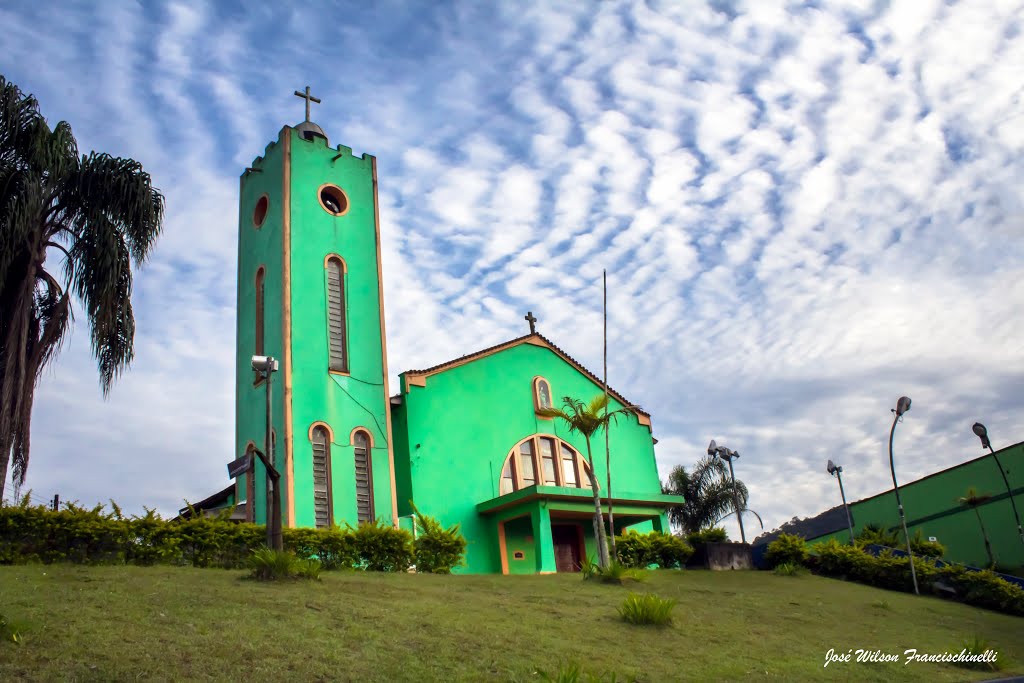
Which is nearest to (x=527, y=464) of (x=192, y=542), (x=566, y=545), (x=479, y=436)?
(x=479, y=436)

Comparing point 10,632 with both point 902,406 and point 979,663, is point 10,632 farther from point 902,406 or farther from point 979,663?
point 902,406

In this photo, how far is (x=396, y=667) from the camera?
33.0 ft

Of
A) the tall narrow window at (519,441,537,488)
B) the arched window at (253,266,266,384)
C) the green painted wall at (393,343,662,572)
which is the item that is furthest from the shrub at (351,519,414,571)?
the tall narrow window at (519,441,537,488)

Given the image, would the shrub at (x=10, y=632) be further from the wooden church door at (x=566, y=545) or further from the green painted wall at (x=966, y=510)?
the green painted wall at (x=966, y=510)

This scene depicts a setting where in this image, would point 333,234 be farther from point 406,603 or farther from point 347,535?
point 406,603

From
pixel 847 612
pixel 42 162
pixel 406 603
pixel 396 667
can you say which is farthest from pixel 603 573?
pixel 42 162

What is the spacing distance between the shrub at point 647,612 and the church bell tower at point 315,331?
748 cm

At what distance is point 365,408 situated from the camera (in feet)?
73.2

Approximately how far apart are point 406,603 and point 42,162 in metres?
10.8

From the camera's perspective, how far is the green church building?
21.2 meters

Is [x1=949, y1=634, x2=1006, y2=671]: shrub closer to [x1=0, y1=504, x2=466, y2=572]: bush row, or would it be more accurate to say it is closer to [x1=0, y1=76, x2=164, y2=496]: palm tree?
[x1=0, y1=504, x2=466, y2=572]: bush row

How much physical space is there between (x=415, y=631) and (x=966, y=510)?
96.7ft

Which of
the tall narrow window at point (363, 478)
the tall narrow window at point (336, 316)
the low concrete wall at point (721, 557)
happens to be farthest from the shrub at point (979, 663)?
the tall narrow window at point (336, 316)

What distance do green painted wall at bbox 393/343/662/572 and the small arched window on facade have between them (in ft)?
0.62
